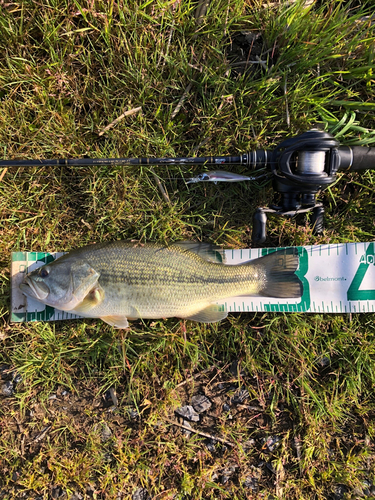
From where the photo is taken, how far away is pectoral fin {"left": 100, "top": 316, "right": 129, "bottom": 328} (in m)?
2.87

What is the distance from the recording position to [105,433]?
3.01 metres

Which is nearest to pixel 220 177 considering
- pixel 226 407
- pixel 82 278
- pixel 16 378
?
pixel 82 278

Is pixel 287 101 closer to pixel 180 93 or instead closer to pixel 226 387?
pixel 180 93

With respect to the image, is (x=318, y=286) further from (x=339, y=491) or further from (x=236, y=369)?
(x=339, y=491)

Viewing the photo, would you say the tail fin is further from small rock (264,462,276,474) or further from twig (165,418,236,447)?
small rock (264,462,276,474)

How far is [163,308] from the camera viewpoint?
2818 millimetres

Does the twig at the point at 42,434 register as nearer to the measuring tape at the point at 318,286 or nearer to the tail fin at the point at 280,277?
the measuring tape at the point at 318,286

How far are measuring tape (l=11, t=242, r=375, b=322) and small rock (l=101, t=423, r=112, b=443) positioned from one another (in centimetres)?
109

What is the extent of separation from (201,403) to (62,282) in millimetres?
1733

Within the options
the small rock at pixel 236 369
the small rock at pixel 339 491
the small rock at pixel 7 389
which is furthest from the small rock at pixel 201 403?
the small rock at pixel 7 389

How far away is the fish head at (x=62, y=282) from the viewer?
108 inches

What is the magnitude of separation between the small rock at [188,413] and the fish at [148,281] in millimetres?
917

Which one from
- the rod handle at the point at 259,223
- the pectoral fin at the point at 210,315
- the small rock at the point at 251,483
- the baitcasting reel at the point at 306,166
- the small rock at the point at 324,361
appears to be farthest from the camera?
the small rock at the point at 324,361

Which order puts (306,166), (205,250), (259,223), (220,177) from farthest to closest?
(205,250)
(220,177)
(259,223)
(306,166)
